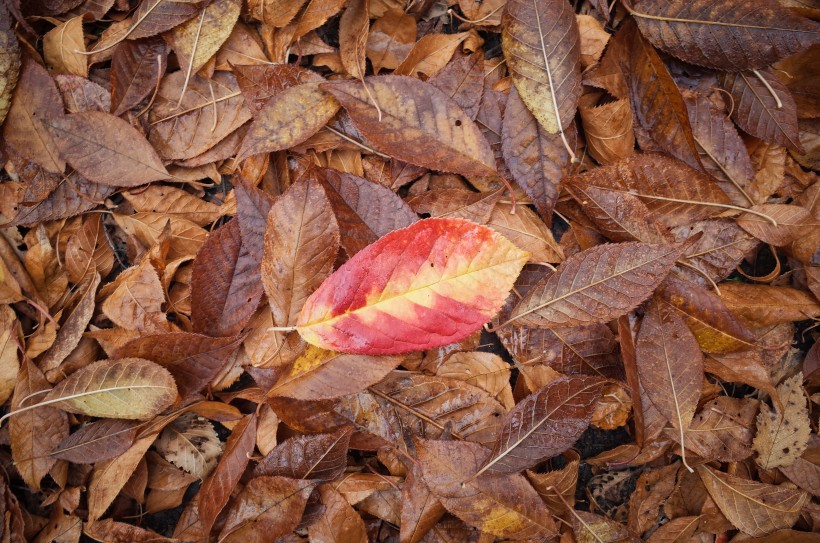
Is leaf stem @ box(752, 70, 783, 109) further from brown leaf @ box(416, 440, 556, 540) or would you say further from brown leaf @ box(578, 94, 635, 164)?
brown leaf @ box(416, 440, 556, 540)


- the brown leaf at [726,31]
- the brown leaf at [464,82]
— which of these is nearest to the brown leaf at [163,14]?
the brown leaf at [464,82]

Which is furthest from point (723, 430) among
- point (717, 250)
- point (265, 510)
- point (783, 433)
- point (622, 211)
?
point (265, 510)

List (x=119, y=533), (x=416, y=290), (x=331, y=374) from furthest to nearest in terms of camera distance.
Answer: (x=119, y=533)
(x=331, y=374)
(x=416, y=290)

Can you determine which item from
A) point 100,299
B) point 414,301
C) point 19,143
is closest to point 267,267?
point 414,301

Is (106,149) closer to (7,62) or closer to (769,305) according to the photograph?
(7,62)

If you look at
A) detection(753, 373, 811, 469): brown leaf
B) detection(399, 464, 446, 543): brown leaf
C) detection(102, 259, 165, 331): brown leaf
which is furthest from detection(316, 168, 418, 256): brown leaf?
detection(753, 373, 811, 469): brown leaf

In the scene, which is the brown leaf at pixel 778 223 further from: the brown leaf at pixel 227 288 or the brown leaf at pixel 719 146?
the brown leaf at pixel 227 288
